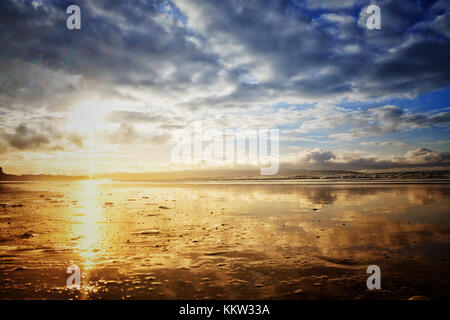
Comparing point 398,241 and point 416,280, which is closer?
point 416,280

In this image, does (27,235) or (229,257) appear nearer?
(229,257)

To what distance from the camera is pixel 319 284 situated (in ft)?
16.4

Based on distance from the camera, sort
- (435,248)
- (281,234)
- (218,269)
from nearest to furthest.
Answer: (218,269) → (435,248) → (281,234)

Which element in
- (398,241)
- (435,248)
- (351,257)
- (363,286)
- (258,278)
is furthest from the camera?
(398,241)

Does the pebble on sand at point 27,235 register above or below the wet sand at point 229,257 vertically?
below

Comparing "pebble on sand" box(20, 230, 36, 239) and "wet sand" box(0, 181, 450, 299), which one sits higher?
"wet sand" box(0, 181, 450, 299)

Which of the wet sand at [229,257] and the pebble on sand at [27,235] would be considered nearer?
the wet sand at [229,257]

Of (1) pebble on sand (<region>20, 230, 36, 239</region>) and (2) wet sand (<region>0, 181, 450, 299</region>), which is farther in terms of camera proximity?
(1) pebble on sand (<region>20, 230, 36, 239</region>)

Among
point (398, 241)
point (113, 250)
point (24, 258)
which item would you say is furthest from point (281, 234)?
point (24, 258)

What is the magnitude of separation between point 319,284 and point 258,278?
4.32 ft
